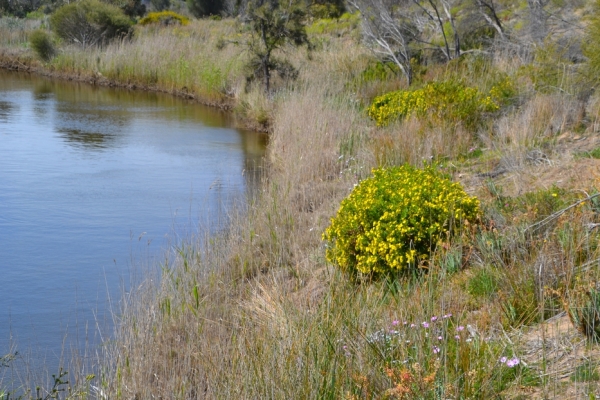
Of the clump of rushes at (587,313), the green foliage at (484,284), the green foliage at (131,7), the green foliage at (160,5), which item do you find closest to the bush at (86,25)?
the green foliage at (131,7)

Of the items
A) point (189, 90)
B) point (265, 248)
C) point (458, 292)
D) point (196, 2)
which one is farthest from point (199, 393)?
point (196, 2)

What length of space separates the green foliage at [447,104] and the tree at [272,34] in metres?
6.79

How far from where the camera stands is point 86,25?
89.5ft

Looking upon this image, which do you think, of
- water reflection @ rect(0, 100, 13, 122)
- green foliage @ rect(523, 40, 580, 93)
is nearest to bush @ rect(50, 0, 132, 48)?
water reflection @ rect(0, 100, 13, 122)

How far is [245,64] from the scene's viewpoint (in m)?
18.4

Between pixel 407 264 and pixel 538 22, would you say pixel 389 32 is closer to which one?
pixel 538 22

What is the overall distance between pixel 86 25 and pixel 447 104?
2004 cm

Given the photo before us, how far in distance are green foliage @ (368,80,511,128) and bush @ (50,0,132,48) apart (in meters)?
18.3

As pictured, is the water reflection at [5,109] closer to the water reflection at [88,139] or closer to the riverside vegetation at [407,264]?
the water reflection at [88,139]

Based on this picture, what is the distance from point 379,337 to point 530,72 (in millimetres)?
7752

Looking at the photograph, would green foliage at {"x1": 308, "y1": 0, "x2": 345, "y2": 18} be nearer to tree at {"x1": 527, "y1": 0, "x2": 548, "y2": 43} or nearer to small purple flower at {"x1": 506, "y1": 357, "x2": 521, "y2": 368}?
tree at {"x1": 527, "y1": 0, "x2": 548, "y2": 43}

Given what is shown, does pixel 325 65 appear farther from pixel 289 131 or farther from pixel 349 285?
pixel 349 285

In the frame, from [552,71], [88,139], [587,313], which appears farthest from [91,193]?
[587,313]

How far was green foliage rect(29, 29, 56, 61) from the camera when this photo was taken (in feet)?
86.5
